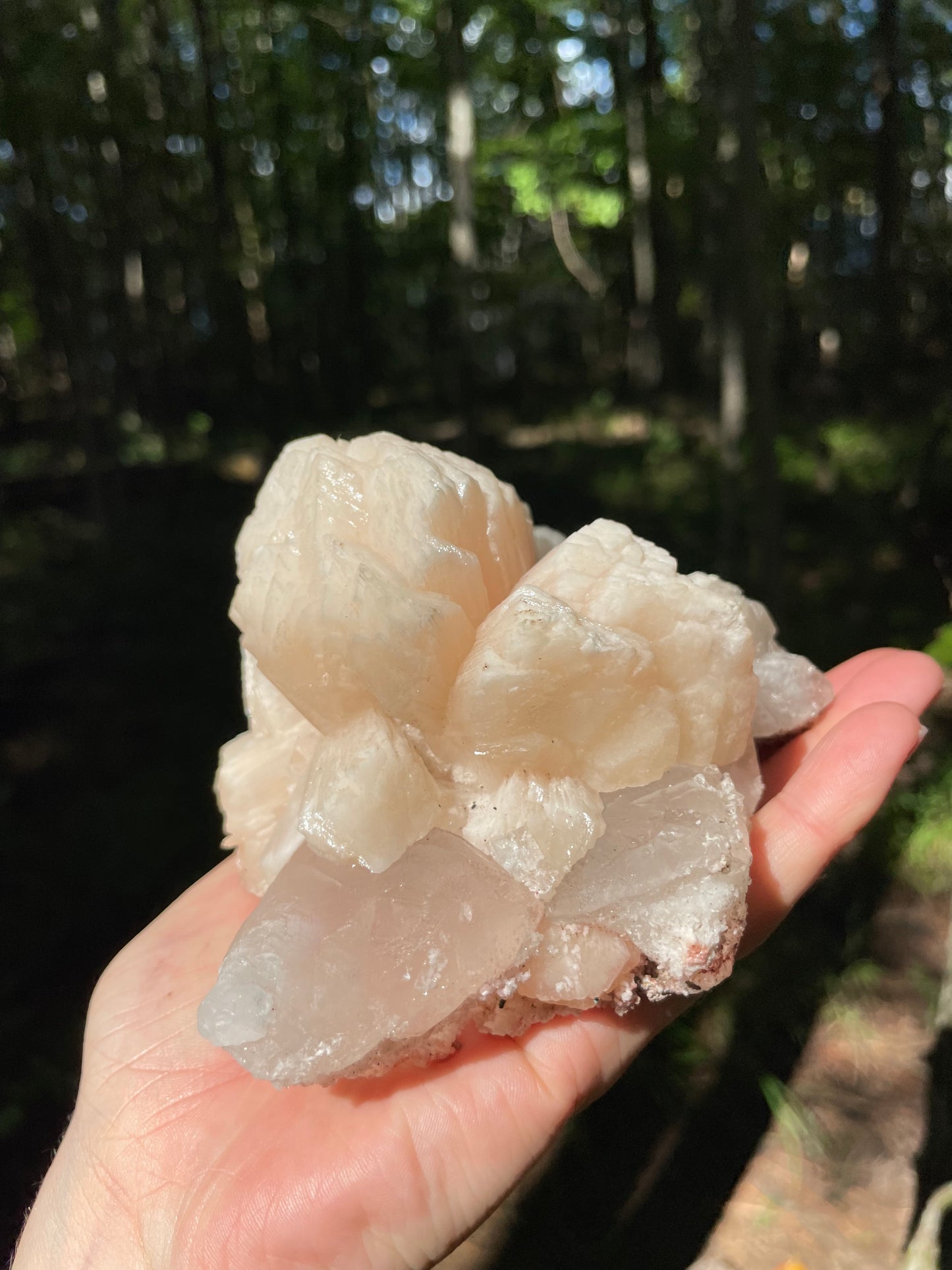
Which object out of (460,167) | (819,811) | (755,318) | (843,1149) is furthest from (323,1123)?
(460,167)

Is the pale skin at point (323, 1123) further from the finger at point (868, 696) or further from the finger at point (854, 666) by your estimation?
the finger at point (854, 666)

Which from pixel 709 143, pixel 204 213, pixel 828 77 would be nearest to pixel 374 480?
pixel 709 143

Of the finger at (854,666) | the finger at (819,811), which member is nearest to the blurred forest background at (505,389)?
the finger at (854,666)

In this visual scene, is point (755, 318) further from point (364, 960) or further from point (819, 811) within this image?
point (364, 960)

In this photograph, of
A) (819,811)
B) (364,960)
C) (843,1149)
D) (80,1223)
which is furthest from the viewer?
(843,1149)

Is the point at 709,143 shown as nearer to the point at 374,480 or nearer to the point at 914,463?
the point at 914,463

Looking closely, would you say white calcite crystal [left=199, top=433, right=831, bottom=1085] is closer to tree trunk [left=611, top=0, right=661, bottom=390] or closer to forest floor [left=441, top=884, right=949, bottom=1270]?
forest floor [left=441, top=884, right=949, bottom=1270]
